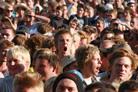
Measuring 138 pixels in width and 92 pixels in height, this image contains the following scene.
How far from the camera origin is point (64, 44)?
787 cm

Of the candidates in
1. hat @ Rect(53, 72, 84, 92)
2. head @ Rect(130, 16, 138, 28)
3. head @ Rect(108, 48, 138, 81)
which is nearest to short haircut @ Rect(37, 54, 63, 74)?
head @ Rect(108, 48, 138, 81)

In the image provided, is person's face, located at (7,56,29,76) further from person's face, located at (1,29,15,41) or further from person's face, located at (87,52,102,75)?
person's face, located at (1,29,15,41)

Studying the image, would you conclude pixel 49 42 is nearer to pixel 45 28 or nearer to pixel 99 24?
pixel 45 28

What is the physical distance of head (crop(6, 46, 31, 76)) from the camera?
6211 mm

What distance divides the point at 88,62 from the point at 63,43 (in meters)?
1.71

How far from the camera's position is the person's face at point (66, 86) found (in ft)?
16.3

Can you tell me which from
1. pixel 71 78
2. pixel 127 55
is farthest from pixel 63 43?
pixel 71 78

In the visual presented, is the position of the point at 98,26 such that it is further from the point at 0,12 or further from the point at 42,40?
the point at 42,40

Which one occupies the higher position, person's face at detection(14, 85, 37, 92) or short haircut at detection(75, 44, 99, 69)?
short haircut at detection(75, 44, 99, 69)

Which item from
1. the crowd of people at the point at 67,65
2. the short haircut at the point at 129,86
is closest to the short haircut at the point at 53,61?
the crowd of people at the point at 67,65

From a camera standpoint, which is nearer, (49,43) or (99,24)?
(49,43)

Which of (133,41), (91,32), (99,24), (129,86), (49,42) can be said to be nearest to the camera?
(129,86)

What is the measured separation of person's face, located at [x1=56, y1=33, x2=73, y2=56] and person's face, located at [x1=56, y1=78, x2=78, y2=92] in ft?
9.10

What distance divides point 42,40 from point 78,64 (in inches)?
87.3
